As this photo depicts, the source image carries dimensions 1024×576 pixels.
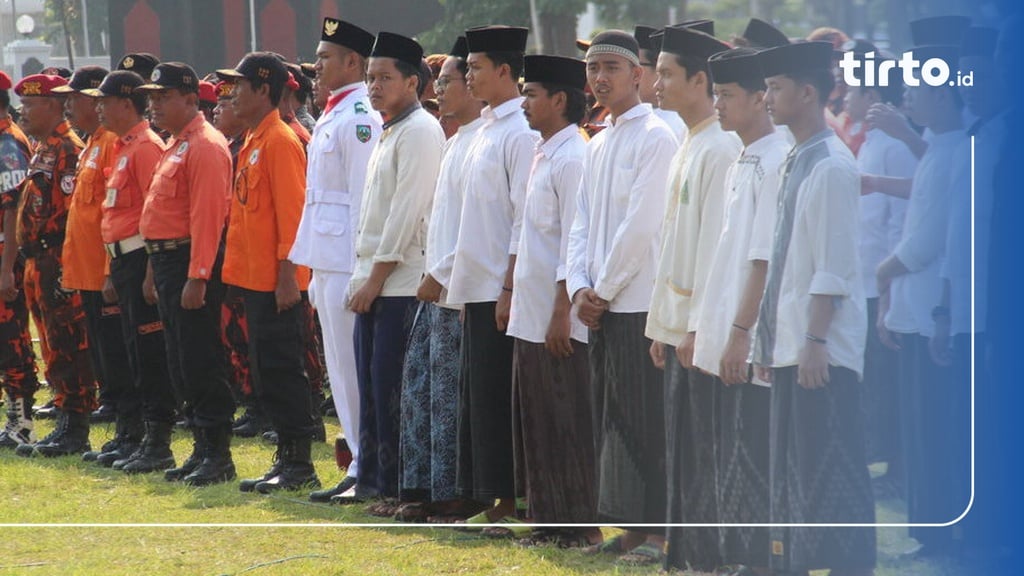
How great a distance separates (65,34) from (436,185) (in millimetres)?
1345

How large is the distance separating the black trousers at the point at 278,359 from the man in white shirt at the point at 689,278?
2130mm

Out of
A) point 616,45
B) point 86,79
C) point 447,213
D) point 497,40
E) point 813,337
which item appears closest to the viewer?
point 813,337

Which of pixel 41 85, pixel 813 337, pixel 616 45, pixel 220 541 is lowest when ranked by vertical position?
pixel 220 541

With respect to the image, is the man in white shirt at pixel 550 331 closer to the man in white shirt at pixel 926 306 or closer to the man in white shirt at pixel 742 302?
the man in white shirt at pixel 742 302

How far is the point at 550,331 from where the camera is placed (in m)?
5.17

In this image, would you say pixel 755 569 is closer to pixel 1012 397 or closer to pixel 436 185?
pixel 1012 397

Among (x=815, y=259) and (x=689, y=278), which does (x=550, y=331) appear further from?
(x=815, y=259)

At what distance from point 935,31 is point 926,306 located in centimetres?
58

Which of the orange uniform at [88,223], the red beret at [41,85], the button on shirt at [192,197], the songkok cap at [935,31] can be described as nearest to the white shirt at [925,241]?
the songkok cap at [935,31]

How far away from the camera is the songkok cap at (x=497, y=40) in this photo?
17.6 ft

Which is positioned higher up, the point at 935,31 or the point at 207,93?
the point at 207,93

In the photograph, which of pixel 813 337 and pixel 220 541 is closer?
pixel 813 337

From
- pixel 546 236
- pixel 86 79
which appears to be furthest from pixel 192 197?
pixel 546 236

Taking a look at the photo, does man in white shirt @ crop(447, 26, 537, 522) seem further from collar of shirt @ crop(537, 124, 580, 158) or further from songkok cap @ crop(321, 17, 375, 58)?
songkok cap @ crop(321, 17, 375, 58)
